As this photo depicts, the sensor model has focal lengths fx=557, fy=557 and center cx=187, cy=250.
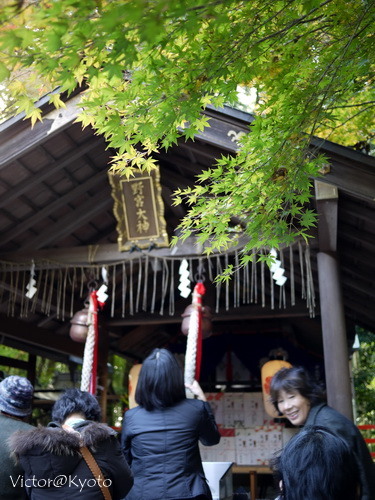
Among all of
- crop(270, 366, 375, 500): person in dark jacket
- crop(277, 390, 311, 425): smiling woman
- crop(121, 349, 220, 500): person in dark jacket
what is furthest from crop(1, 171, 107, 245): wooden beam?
crop(277, 390, 311, 425): smiling woman

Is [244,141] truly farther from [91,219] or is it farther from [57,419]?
[91,219]

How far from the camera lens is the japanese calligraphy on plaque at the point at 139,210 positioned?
6859 millimetres

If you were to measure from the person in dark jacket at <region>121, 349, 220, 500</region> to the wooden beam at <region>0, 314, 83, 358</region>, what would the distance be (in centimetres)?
492

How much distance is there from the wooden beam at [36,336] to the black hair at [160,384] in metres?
4.91

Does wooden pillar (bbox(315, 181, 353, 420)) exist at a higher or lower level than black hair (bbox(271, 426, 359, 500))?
higher

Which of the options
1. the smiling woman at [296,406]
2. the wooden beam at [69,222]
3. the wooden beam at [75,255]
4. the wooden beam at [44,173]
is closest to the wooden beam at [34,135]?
the wooden beam at [44,173]

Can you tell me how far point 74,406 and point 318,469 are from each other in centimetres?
157

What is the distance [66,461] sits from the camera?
2738mm

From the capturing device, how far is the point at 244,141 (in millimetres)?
3678

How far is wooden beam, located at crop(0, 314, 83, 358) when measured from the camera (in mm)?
8234

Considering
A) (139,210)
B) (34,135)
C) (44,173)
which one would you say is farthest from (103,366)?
(34,135)

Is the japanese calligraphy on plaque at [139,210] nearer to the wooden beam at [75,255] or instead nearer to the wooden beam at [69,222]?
the wooden beam at [75,255]

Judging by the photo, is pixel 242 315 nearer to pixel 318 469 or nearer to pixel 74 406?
pixel 74 406

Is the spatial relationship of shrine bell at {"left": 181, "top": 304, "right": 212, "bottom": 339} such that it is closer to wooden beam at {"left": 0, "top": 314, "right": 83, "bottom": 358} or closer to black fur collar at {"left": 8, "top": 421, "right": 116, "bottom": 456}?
wooden beam at {"left": 0, "top": 314, "right": 83, "bottom": 358}
